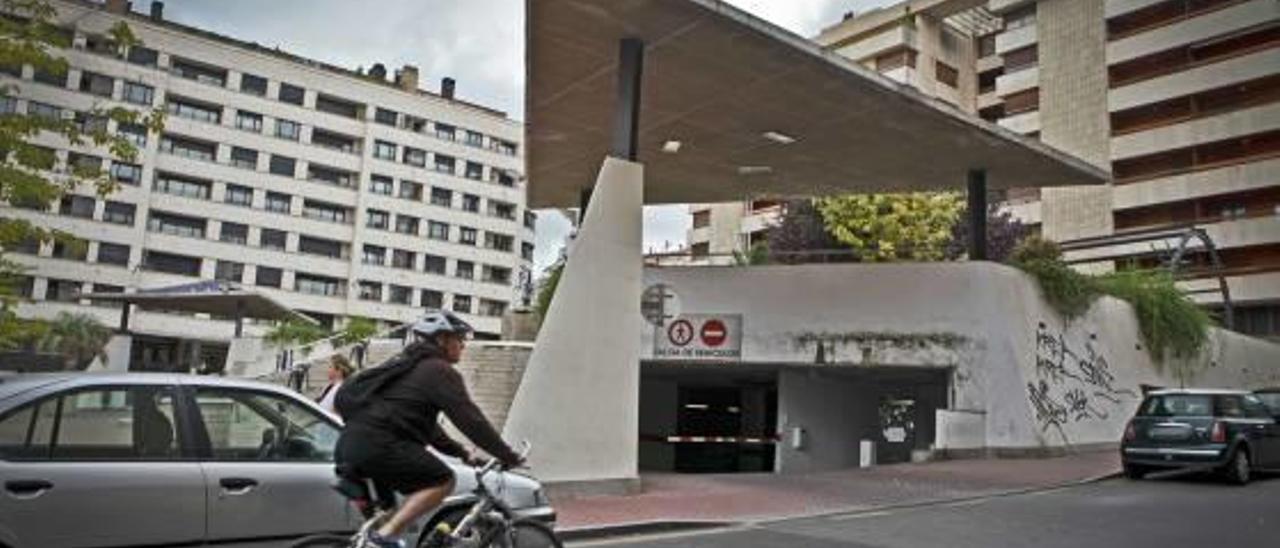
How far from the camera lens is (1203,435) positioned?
52.3ft

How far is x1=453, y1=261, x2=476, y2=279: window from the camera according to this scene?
77.8 metres

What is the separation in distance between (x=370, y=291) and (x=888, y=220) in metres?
43.4

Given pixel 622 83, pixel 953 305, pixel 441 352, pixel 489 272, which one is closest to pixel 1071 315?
pixel 953 305

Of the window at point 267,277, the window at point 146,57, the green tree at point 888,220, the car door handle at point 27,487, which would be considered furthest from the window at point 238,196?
the car door handle at point 27,487

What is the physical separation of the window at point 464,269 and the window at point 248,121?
16.4 m

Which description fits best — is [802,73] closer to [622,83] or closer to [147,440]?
[622,83]

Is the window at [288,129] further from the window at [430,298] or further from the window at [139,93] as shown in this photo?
the window at [430,298]

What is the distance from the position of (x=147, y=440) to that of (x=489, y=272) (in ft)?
244

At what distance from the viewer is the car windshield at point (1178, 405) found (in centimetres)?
1631

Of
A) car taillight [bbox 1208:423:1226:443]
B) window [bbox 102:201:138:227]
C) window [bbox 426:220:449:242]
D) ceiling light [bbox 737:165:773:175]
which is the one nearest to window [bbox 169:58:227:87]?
window [bbox 102:201:138:227]

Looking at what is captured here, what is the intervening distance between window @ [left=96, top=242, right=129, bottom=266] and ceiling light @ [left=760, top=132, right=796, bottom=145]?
175ft

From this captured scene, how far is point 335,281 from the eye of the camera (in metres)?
71.1

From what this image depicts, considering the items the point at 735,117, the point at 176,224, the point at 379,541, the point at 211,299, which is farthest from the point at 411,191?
the point at 379,541

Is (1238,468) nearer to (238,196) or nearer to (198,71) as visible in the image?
(238,196)
